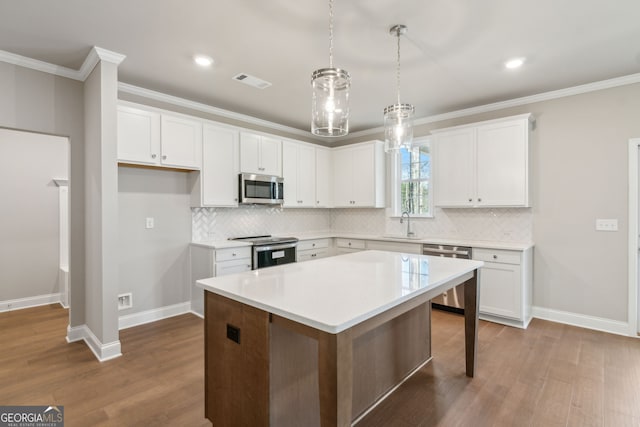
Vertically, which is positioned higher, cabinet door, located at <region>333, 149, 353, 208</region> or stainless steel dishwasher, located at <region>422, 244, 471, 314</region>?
cabinet door, located at <region>333, 149, 353, 208</region>

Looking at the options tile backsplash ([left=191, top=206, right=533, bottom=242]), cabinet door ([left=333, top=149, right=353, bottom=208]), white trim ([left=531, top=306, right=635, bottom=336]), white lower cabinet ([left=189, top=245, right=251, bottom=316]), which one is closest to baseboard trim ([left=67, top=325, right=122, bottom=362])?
white lower cabinet ([left=189, top=245, right=251, bottom=316])

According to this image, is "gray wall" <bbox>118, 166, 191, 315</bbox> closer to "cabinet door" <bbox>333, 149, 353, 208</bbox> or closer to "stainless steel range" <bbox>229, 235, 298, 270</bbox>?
"stainless steel range" <bbox>229, 235, 298, 270</bbox>

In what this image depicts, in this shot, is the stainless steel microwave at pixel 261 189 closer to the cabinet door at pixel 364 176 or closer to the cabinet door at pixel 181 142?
the cabinet door at pixel 181 142

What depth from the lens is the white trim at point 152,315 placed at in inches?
141

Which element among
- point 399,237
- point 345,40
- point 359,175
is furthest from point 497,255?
point 345,40

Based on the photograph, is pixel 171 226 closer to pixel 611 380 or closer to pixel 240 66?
pixel 240 66

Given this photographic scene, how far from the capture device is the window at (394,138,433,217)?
16.0 feet

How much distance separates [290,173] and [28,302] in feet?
13.1

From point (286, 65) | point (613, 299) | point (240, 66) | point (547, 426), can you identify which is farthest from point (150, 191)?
point (613, 299)

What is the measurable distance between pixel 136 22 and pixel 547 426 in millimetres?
3910

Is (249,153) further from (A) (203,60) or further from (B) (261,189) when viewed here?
(A) (203,60)

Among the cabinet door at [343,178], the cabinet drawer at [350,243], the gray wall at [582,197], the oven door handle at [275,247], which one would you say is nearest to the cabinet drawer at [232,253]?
the oven door handle at [275,247]
